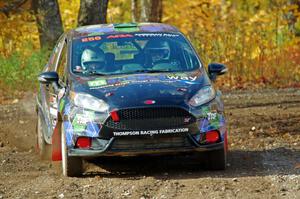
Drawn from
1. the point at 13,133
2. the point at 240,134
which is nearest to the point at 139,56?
the point at 240,134

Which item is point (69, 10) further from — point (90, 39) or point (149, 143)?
point (149, 143)

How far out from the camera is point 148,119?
31.2ft

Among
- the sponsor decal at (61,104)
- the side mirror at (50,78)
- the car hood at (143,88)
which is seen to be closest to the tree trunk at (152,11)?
the side mirror at (50,78)

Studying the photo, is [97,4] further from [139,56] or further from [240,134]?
[139,56]

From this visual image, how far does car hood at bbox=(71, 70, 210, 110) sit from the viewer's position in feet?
31.3

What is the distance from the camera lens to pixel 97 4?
18.9 m

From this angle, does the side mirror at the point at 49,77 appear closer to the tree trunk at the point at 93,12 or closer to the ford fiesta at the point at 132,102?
the ford fiesta at the point at 132,102

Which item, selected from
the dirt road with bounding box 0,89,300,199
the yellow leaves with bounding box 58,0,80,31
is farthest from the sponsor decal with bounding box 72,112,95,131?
the yellow leaves with bounding box 58,0,80,31

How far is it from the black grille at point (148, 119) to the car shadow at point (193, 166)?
23.9 inches

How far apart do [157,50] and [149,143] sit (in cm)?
174

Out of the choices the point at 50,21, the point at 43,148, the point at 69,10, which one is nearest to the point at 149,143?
the point at 43,148

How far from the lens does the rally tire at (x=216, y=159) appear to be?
9984 millimetres

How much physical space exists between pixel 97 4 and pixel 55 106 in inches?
329

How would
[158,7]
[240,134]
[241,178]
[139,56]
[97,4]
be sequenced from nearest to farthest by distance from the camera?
[241,178]
[139,56]
[240,134]
[97,4]
[158,7]
